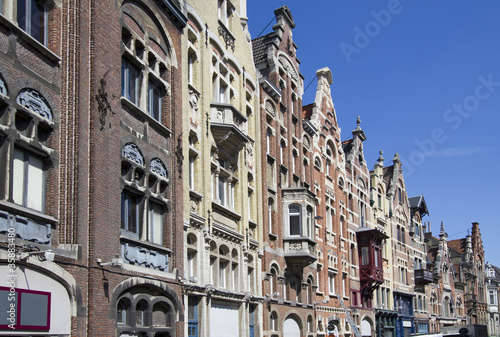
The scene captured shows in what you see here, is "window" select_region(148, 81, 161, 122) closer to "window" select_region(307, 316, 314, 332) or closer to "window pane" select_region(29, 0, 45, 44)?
"window pane" select_region(29, 0, 45, 44)

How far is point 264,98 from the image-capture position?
34750 millimetres

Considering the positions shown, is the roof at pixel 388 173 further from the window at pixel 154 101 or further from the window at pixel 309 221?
the window at pixel 154 101

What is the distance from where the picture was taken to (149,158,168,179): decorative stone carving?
21.7m

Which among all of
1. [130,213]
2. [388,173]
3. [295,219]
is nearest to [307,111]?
[295,219]

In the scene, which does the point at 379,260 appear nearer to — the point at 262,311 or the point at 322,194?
the point at 322,194

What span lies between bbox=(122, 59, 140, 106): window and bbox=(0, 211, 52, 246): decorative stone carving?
6248 mm

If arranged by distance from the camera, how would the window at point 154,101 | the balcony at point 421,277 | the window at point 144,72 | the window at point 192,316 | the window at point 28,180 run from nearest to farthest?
the window at point 28,180 → the window at point 144,72 → the window at point 154,101 → the window at point 192,316 → the balcony at point 421,277

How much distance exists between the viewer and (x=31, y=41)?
52.4ft

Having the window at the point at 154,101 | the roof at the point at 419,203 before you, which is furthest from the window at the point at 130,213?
the roof at the point at 419,203

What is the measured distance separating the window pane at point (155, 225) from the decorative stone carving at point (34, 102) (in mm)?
6099

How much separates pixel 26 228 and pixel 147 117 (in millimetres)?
7253

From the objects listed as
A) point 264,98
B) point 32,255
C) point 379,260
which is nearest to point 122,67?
point 32,255

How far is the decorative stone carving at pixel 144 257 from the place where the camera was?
19578mm

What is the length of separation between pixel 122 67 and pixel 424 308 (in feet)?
167
